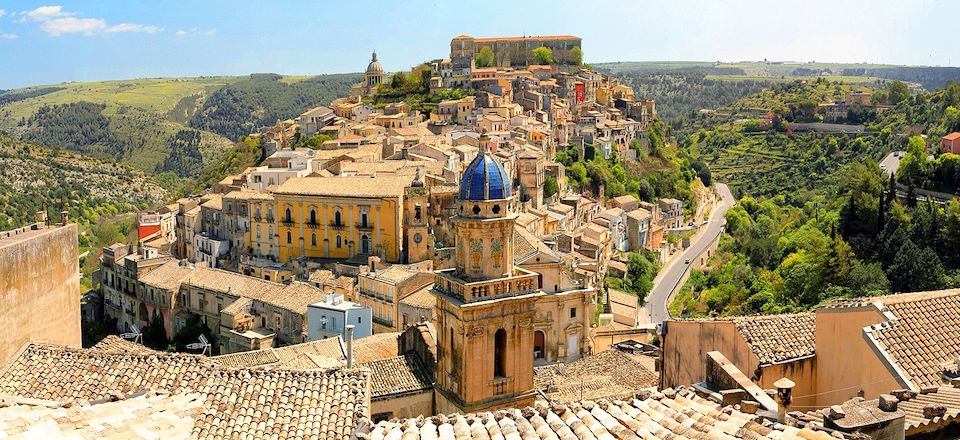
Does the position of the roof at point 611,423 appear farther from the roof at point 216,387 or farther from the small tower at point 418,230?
the small tower at point 418,230

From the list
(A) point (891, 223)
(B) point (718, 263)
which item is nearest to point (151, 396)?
(A) point (891, 223)

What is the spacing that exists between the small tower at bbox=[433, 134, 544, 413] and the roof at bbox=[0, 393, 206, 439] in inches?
338

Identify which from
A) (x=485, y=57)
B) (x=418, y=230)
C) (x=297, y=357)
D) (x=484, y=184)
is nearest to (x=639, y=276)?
(x=418, y=230)

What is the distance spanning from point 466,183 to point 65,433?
442 inches

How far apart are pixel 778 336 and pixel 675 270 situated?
136 feet

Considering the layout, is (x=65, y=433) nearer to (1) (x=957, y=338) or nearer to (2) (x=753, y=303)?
(1) (x=957, y=338)

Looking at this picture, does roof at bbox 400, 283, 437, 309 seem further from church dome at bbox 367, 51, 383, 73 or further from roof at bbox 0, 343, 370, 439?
church dome at bbox 367, 51, 383, 73

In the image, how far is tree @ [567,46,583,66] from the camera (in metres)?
90.8

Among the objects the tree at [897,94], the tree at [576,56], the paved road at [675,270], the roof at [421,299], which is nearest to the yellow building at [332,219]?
the roof at [421,299]

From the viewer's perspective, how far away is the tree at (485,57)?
280 feet

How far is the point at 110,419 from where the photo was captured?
9.41 m

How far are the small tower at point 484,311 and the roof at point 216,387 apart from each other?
7.08 metres

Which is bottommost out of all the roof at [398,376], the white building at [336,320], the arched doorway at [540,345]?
the arched doorway at [540,345]

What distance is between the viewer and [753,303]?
119 ft
